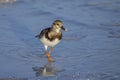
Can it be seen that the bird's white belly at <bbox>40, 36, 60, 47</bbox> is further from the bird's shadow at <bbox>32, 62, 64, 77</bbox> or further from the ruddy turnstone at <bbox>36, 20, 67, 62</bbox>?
the bird's shadow at <bbox>32, 62, 64, 77</bbox>

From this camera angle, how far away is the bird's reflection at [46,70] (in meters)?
8.17

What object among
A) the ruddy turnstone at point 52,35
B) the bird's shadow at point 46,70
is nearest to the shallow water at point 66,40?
the bird's shadow at point 46,70

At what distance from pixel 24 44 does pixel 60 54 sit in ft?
3.62

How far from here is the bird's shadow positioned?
8164 millimetres

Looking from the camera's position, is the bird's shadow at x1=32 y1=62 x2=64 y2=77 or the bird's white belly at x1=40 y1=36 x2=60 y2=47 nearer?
the bird's shadow at x1=32 y1=62 x2=64 y2=77

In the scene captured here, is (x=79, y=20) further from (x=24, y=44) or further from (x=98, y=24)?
(x=24, y=44)

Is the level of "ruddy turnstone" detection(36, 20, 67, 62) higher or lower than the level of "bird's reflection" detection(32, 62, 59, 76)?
higher

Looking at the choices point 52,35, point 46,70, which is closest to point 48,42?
point 52,35

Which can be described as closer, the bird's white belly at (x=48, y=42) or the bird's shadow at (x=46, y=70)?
the bird's shadow at (x=46, y=70)

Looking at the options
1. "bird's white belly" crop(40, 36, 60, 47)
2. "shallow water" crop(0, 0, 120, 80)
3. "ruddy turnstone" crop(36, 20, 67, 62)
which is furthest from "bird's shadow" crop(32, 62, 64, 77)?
"bird's white belly" crop(40, 36, 60, 47)

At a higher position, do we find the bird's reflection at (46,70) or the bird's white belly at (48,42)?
the bird's white belly at (48,42)

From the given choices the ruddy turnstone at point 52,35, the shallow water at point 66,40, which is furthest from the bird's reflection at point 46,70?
the ruddy turnstone at point 52,35

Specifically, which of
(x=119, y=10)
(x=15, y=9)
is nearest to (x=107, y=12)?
(x=119, y=10)

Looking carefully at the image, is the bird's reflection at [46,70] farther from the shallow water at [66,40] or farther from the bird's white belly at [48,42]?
the bird's white belly at [48,42]
